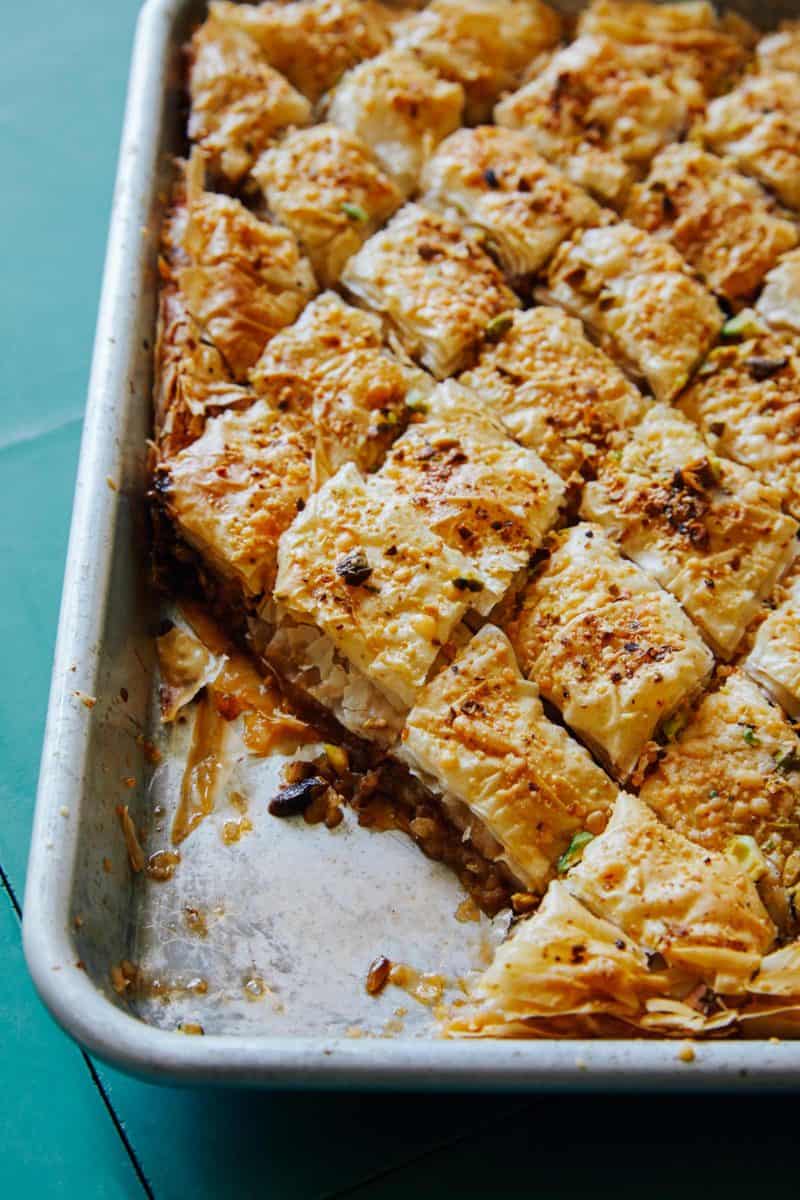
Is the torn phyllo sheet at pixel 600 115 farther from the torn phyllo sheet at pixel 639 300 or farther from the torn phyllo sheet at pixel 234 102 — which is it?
the torn phyllo sheet at pixel 234 102

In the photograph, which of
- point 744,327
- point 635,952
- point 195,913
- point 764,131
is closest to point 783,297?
point 744,327

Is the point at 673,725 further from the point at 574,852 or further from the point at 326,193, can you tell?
the point at 326,193

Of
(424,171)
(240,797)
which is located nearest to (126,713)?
(240,797)

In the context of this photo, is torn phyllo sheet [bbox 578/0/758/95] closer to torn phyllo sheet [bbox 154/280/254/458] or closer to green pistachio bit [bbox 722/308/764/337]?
green pistachio bit [bbox 722/308/764/337]

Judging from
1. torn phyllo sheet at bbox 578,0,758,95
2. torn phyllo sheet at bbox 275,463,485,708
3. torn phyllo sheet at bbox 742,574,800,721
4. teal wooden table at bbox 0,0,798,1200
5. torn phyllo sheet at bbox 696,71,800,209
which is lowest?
teal wooden table at bbox 0,0,798,1200

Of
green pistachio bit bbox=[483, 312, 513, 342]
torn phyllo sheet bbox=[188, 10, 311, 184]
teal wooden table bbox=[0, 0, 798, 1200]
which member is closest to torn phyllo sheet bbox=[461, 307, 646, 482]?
green pistachio bit bbox=[483, 312, 513, 342]

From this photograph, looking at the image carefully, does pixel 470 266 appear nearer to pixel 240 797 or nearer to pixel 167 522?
pixel 167 522

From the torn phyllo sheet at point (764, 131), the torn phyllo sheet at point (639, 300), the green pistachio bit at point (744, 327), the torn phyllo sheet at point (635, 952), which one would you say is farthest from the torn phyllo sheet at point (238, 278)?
the torn phyllo sheet at point (635, 952)

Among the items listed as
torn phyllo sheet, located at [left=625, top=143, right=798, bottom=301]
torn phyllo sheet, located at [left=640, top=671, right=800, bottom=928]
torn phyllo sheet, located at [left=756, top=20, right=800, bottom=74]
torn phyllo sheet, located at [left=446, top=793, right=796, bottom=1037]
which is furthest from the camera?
torn phyllo sheet, located at [left=756, top=20, right=800, bottom=74]
